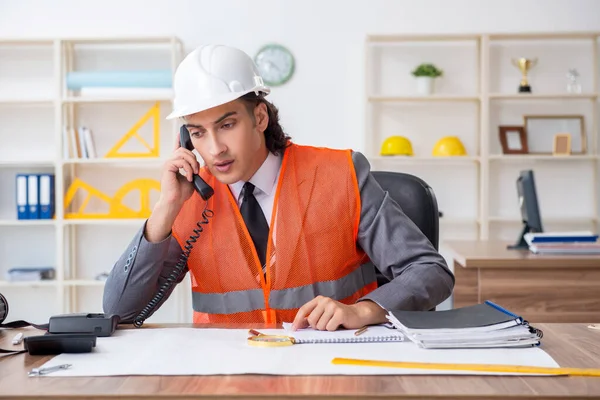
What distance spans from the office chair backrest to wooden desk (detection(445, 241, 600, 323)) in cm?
90

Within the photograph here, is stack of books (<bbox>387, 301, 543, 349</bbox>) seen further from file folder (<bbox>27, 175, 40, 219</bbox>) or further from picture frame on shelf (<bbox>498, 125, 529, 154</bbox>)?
file folder (<bbox>27, 175, 40, 219</bbox>)

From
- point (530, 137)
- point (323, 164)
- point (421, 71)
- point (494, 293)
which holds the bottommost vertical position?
point (494, 293)

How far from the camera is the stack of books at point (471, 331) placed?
128 centimetres

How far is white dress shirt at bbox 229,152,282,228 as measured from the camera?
2.01m

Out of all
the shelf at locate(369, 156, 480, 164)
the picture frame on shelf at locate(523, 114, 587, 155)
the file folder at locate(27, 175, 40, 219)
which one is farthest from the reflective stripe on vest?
the picture frame on shelf at locate(523, 114, 587, 155)

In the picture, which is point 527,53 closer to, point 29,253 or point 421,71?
point 421,71

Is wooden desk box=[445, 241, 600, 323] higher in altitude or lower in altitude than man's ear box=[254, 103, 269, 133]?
lower

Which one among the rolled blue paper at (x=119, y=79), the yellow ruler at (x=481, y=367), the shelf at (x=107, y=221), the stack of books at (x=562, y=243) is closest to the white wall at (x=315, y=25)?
the rolled blue paper at (x=119, y=79)

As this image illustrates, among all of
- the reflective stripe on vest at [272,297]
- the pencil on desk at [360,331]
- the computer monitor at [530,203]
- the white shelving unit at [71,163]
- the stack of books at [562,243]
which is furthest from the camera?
the white shelving unit at [71,163]

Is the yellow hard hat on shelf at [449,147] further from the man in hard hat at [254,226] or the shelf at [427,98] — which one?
the man in hard hat at [254,226]

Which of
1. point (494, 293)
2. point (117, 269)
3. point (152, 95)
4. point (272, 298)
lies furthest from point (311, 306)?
point (152, 95)

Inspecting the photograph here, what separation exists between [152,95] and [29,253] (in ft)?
4.57

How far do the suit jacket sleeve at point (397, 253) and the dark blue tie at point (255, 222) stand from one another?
0.85ft

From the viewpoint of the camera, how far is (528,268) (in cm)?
299
